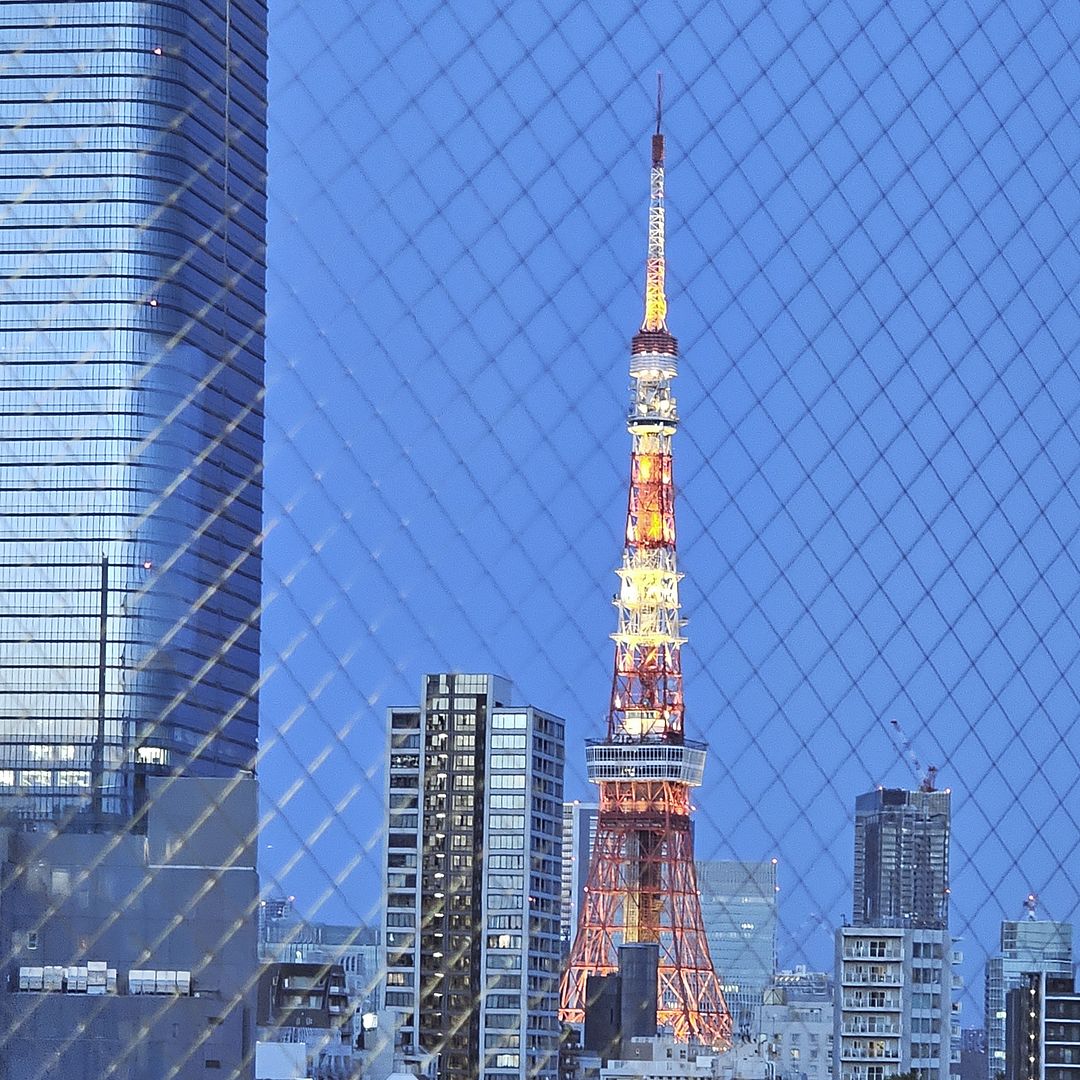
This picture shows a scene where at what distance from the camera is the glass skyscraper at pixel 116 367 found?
2616 cm

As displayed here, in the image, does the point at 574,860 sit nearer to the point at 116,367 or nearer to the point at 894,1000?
the point at 116,367

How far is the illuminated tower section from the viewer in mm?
24703

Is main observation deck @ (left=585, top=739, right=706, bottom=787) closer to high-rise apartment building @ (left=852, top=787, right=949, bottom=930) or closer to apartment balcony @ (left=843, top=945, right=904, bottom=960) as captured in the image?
high-rise apartment building @ (left=852, top=787, right=949, bottom=930)

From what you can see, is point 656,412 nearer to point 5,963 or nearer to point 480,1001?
point 480,1001

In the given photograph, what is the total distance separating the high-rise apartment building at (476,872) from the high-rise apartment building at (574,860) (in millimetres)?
1034

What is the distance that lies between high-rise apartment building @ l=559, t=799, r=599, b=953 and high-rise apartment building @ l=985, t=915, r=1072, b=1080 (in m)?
6.31

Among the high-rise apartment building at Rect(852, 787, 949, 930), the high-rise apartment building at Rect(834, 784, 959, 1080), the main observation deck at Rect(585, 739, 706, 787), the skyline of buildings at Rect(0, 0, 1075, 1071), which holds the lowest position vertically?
the high-rise apartment building at Rect(834, 784, 959, 1080)

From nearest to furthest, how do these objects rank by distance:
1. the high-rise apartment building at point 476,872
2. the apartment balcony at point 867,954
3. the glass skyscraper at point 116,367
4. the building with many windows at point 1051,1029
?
Result: 1. the apartment balcony at point 867,954
2. the building with many windows at point 1051,1029
3. the high-rise apartment building at point 476,872
4. the glass skyscraper at point 116,367

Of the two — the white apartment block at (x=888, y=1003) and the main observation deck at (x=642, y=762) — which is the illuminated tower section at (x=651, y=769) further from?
the white apartment block at (x=888, y=1003)

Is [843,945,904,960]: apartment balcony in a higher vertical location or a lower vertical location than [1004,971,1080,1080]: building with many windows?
higher

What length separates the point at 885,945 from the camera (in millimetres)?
16328

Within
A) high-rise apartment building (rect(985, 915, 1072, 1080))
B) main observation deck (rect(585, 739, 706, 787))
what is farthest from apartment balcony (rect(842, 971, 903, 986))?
main observation deck (rect(585, 739, 706, 787))

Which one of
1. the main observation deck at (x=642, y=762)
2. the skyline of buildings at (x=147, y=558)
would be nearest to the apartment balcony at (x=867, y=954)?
the skyline of buildings at (x=147, y=558)

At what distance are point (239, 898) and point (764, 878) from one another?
5.06 metres
